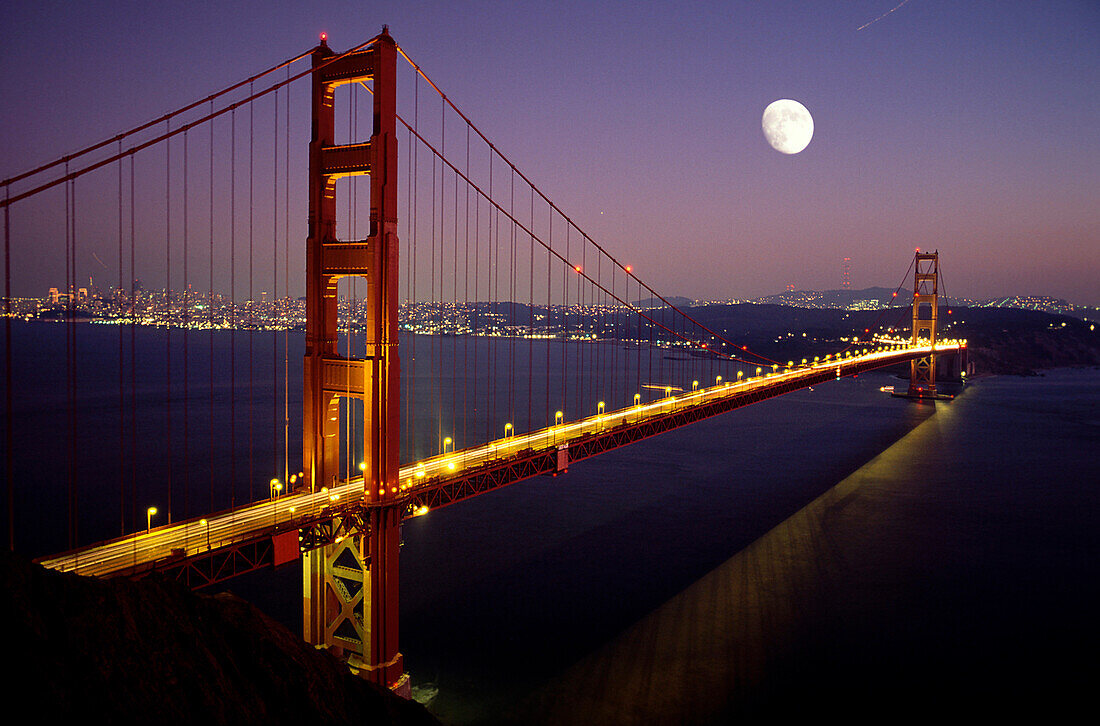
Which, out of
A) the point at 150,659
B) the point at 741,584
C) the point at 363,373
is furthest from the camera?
the point at 741,584

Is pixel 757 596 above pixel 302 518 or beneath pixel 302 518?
beneath

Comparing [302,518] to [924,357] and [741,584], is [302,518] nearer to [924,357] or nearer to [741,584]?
[741,584]

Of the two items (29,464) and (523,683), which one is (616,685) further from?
(29,464)

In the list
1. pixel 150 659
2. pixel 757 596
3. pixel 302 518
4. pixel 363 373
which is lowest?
pixel 757 596

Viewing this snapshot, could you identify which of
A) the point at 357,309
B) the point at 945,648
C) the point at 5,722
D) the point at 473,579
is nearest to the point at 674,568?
the point at 473,579

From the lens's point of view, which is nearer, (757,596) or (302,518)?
(302,518)

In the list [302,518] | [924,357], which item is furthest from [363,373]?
[924,357]

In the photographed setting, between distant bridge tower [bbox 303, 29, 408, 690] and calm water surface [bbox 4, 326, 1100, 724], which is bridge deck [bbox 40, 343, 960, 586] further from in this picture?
calm water surface [bbox 4, 326, 1100, 724]

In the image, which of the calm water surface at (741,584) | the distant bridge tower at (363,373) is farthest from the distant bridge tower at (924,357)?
the distant bridge tower at (363,373)

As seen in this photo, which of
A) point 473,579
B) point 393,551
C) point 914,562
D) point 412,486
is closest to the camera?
point 393,551
